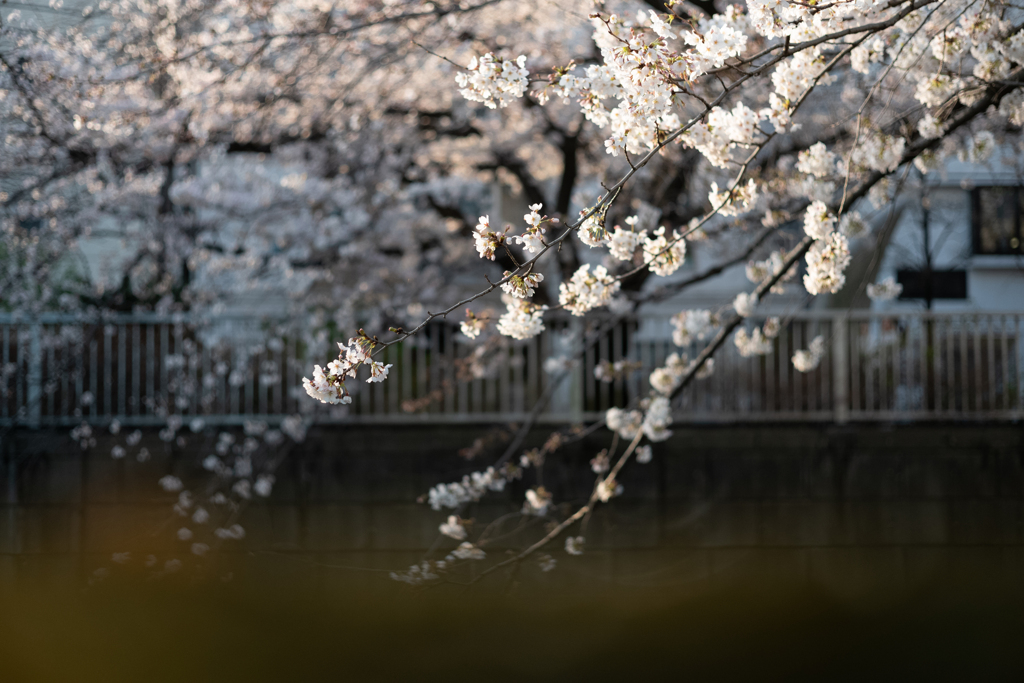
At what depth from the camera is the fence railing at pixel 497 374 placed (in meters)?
5.86

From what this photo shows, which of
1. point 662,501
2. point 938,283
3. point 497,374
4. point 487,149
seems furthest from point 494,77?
point 938,283

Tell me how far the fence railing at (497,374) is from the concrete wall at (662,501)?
208 mm

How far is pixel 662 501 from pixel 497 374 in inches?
66.6

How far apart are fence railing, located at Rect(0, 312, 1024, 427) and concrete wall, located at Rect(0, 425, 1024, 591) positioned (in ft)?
0.68

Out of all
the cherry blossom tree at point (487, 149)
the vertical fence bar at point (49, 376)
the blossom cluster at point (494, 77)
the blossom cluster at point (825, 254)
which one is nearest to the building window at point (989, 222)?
the cherry blossom tree at point (487, 149)

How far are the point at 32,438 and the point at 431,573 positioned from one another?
12.4ft

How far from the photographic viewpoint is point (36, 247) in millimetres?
5762

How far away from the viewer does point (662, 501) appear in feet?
19.4

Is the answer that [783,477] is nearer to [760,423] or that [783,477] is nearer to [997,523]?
[760,423]

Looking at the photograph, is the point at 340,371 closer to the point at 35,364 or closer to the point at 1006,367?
the point at 35,364

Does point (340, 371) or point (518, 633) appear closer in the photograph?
point (340, 371)

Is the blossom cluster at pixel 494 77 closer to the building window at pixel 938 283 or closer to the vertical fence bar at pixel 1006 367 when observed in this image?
the vertical fence bar at pixel 1006 367

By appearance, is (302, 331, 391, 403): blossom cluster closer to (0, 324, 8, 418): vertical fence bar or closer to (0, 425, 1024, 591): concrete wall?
(0, 425, 1024, 591): concrete wall

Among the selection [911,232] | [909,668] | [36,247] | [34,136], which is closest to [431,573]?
[909,668]
